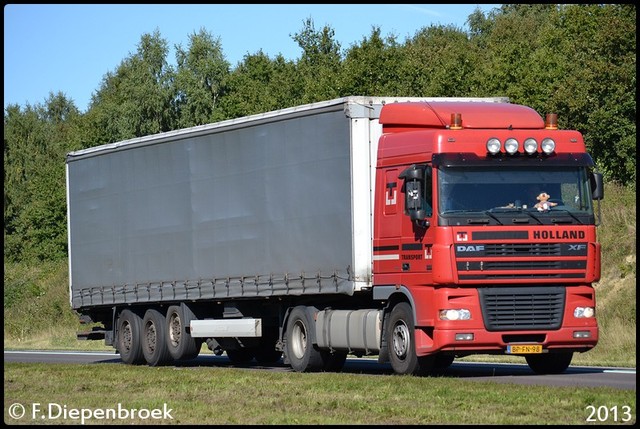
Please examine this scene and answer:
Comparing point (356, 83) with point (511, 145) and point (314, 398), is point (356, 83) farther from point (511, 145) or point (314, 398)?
point (314, 398)

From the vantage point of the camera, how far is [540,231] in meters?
20.3

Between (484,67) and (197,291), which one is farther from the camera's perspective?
(484,67)

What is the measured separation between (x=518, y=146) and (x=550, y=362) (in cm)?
372

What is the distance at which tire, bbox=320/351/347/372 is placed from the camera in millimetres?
23594

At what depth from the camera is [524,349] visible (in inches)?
808

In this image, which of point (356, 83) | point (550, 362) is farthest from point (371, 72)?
point (550, 362)

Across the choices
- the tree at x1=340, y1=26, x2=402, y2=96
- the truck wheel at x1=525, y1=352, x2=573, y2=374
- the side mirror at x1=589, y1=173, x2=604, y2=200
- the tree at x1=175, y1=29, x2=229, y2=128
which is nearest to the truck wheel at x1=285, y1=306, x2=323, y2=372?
the truck wheel at x1=525, y1=352, x2=573, y2=374

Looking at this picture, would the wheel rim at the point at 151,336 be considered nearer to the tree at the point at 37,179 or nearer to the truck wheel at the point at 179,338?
the truck wheel at the point at 179,338

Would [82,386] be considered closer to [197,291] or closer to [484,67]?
[197,291]

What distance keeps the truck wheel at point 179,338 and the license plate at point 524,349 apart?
847 cm

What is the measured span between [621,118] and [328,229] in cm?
2098

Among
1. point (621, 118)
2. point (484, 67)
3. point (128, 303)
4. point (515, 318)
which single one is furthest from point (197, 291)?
point (484, 67)

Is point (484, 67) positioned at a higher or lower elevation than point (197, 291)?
higher

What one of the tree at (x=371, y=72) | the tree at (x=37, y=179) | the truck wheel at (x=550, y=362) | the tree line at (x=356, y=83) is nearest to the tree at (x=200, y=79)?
the tree line at (x=356, y=83)
